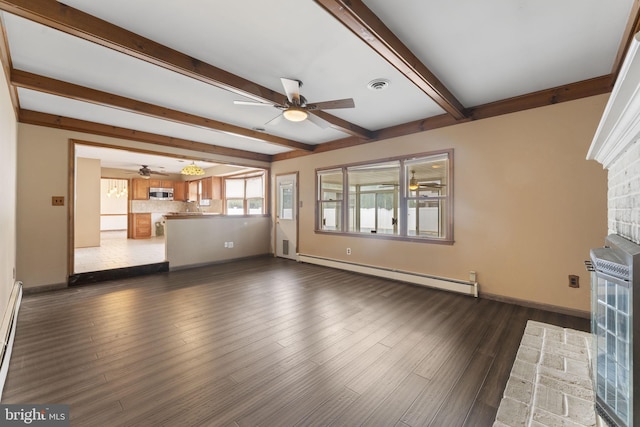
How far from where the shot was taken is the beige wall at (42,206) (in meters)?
3.71

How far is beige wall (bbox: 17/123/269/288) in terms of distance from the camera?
3709 mm

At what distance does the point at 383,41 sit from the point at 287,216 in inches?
193

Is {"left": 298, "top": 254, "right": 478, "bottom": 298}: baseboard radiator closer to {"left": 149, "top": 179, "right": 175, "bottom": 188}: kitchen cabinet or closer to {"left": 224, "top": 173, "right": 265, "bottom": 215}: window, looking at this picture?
{"left": 224, "top": 173, "right": 265, "bottom": 215}: window

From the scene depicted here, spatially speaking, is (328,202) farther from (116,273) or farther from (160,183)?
(160,183)

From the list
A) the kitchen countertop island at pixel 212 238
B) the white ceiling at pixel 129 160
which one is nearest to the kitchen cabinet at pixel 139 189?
the white ceiling at pixel 129 160

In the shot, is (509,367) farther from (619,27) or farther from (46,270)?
(46,270)

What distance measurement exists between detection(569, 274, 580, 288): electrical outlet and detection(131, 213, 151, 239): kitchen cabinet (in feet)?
36.0

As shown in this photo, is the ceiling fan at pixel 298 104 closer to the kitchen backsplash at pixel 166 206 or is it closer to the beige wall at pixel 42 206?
the beige wall at pixel 42 206

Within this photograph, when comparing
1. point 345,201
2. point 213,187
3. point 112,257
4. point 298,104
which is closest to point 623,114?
point 298,104

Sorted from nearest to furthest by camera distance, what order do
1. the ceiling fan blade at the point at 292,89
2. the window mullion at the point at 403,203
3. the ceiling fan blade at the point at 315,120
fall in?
the ceiling fan blade at the point at 292,89 < the ceiling fan blade at the point at 315,120 < the window mullion at the point at 403,203

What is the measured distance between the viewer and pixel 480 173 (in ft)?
11.6

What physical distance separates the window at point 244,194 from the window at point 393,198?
293cm

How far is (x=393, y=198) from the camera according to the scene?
8125mm

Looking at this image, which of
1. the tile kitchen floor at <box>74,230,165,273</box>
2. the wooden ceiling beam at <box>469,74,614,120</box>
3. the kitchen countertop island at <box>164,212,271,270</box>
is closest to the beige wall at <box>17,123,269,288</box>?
the tile kitchen floor at <box>74,230,165,273</box>
